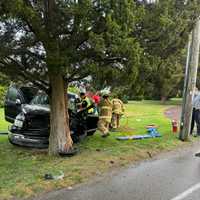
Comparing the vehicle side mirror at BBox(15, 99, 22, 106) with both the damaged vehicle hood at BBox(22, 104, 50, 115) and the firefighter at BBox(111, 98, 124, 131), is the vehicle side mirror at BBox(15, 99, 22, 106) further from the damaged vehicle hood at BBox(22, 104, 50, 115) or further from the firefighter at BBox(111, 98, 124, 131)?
the firefighter at BBox(111, 98, 124, 131)

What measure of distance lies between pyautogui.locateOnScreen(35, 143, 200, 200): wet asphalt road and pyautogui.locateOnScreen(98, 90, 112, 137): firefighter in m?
3.59

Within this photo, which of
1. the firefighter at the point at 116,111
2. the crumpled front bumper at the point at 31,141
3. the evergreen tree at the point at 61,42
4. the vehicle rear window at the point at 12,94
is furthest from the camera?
the firefighter at the point at 116,111

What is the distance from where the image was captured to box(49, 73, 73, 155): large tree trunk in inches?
385

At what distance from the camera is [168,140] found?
39.3ft

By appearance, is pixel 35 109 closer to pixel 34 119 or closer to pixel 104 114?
pixel 34 119

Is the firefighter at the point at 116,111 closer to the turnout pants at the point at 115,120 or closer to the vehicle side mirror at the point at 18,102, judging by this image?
the turnout pants at the point at 115,120

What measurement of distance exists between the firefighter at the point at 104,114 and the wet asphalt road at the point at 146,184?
359cm

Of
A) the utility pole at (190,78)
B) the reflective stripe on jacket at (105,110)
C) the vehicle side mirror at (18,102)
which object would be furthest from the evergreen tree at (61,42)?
the utility pole at (190,78)

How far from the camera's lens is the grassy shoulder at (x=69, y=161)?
6.79 m

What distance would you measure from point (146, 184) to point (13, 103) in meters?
7.71

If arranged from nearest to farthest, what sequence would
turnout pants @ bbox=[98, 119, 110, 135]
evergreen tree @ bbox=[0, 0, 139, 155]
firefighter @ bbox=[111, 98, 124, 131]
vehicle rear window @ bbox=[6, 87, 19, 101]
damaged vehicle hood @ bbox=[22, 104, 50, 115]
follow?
evergreen tree @ bbox=[0, 0, 139, 155]
damaged vehicle hood @ bbox=[22, 104, 50, 115]
turnout pants @ bbox=[98, 119, 110, 135]
vehicle rear window @ bbox=[6, 87, 19, 101]
firefighter @ bbox=[111, 98, 124, 131]

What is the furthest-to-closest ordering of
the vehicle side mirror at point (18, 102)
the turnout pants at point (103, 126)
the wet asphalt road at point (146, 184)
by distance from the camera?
the vehicle side mirror at point (18, 102), the turnout pants at point (103, 126), the wet asphalt road at point (146, 184)

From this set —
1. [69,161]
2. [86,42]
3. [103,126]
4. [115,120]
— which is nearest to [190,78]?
[103,126]

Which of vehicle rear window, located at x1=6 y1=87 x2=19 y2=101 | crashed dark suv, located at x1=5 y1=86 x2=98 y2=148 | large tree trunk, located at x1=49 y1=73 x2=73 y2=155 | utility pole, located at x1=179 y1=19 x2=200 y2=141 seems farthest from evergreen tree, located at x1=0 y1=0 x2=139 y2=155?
utility pole, located at x1=179 y1=19 x2=200 y2=141
